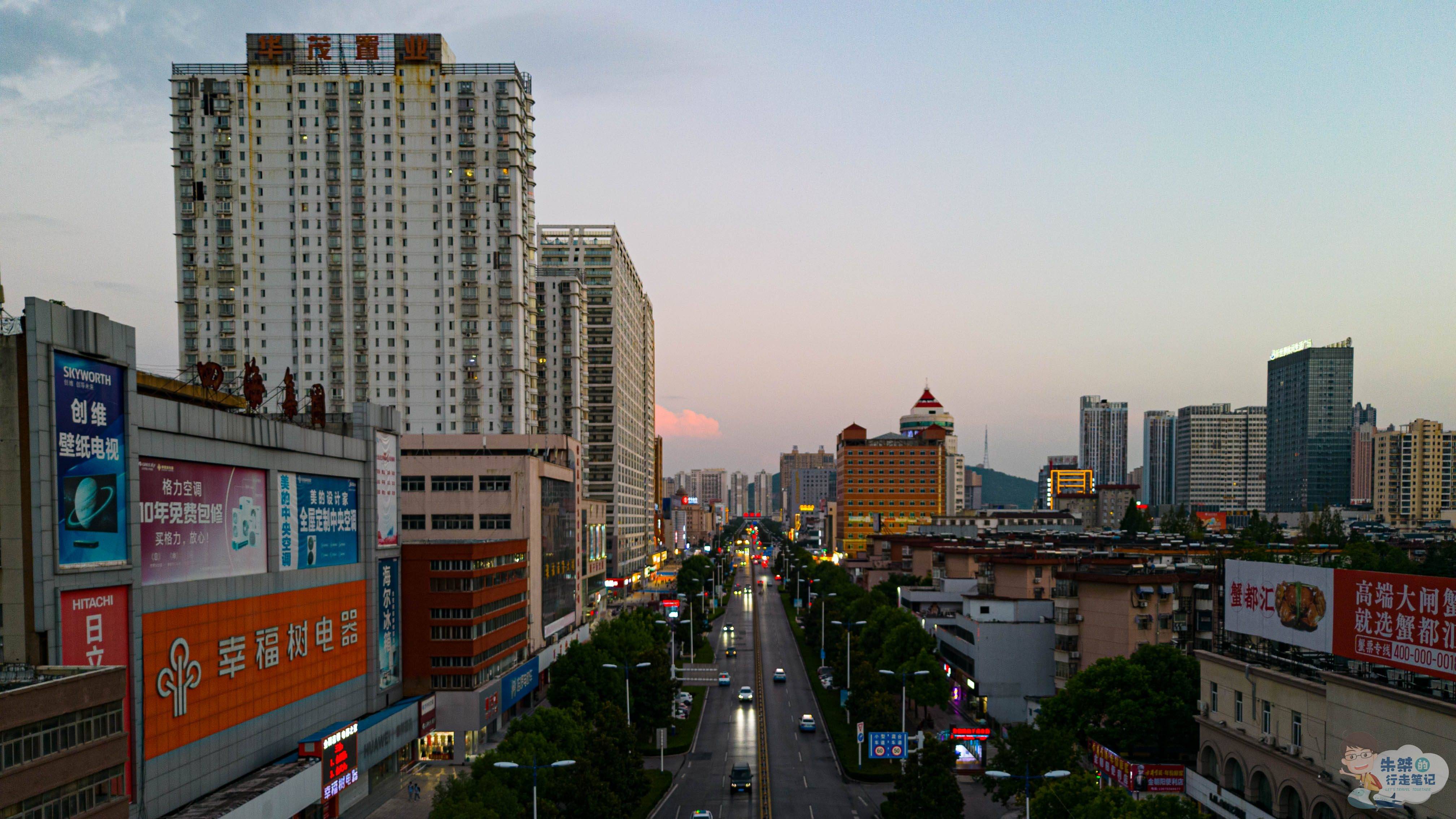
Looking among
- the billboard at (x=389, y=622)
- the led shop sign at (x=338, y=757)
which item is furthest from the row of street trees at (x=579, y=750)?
the billboard at (x=389, y=622)

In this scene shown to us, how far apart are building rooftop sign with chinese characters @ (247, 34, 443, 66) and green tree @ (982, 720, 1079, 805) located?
112m

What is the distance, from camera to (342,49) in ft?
404

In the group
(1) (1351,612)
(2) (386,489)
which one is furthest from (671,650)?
(1) (1351,612)

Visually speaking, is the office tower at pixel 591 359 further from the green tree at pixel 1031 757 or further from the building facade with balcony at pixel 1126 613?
the green tree at pixel 1031 757

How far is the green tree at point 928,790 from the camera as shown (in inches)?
2018

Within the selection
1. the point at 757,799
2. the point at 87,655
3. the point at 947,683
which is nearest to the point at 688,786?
the point at 757,799

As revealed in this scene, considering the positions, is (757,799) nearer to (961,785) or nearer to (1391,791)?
(961,785)

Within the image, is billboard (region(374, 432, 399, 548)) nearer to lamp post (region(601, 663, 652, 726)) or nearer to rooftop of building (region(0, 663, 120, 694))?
lamp post (region(601, 663, 652, 726))

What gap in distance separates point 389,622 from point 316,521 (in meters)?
14.6

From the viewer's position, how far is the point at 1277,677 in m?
46.0

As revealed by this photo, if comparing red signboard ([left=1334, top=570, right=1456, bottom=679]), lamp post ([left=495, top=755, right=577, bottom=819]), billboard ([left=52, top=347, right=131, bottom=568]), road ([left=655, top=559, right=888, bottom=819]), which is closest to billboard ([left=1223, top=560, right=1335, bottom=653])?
red signboard ([left=1334, top=570, right=1456, bottom=679])

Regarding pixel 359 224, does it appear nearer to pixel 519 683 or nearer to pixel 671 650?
pixel 519 683

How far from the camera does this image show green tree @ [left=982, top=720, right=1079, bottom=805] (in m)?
53.0

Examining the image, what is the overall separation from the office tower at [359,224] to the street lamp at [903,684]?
6744cm
